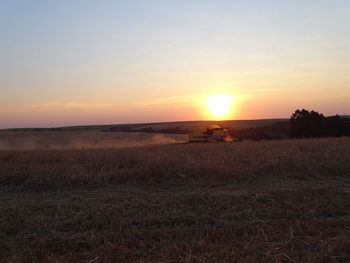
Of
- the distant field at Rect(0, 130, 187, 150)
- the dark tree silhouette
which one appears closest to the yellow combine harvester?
the distant field at Rect(0, 130, 187, 150)

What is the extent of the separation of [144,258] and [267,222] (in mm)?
2437

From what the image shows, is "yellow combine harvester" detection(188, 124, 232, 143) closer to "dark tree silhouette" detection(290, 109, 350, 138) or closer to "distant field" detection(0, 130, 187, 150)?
"distant field" detection(0, 130, 187, 150)

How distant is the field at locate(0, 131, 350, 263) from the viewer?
4.82 m

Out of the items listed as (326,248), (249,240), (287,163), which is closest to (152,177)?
(287,163)

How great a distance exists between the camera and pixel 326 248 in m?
4.75

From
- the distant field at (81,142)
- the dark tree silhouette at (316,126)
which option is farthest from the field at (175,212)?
the dark tree silhouette at (316,126)

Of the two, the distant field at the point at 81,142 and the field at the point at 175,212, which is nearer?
the field at the point at 175,212

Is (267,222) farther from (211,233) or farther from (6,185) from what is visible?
(6,185)

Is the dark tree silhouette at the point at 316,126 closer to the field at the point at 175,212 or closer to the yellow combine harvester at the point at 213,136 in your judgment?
the yellow combine harvester at the point at 213,136

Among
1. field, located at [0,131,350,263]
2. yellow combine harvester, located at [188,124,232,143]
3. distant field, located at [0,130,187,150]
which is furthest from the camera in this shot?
distant field, located at [0,130,187,150]

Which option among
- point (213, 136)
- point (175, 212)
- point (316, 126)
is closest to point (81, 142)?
point (213, 136)

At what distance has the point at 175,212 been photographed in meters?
6.73

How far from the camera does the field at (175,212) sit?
4820mm

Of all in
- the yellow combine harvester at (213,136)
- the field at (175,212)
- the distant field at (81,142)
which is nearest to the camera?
the field at (175,212)
